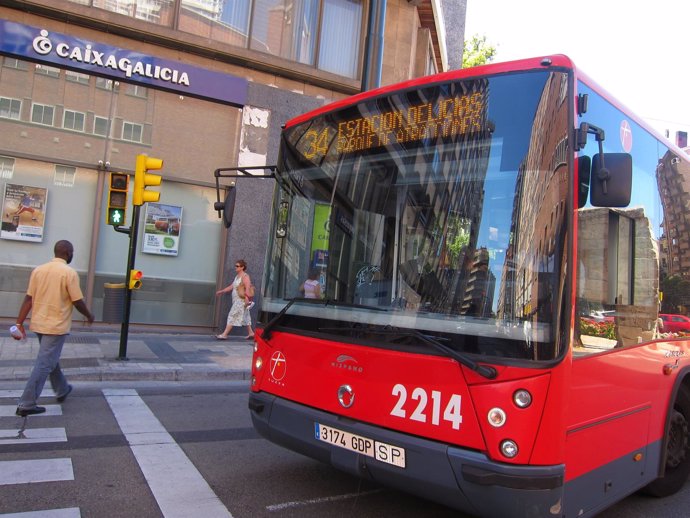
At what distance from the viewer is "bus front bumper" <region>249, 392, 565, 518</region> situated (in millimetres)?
2857

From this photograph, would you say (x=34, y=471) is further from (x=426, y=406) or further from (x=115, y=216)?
(x=115, y=216)

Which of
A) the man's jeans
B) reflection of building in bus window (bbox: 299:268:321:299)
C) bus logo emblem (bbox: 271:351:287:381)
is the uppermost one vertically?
reflection of building in bus window (bbox: 299:268:321:299)

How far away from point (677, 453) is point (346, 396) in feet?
9.29

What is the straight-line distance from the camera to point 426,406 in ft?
10.4

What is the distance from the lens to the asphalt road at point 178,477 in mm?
3818

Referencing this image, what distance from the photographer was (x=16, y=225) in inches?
457

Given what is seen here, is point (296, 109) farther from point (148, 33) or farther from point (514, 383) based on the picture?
point (514, 383)

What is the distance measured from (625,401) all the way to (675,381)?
3.25 feet

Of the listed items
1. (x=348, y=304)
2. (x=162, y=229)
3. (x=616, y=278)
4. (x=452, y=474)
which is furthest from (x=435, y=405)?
(x=162, y=229)

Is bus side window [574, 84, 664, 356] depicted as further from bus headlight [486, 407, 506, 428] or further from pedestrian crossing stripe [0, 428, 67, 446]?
pedestrian crossing stripe [0, 428, 67, 446]

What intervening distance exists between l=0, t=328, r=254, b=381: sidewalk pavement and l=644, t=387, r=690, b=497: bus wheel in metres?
5.87

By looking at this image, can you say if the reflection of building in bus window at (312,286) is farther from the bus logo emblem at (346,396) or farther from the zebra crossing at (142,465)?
the zebra crossing at (142,465)

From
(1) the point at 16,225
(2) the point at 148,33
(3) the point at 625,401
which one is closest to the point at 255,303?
(1) the point at 16,225

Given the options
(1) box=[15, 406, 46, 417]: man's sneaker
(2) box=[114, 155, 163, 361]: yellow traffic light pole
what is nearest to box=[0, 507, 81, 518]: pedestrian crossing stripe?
(1) box=[15, 406, 46, 417]: man's sneaker
